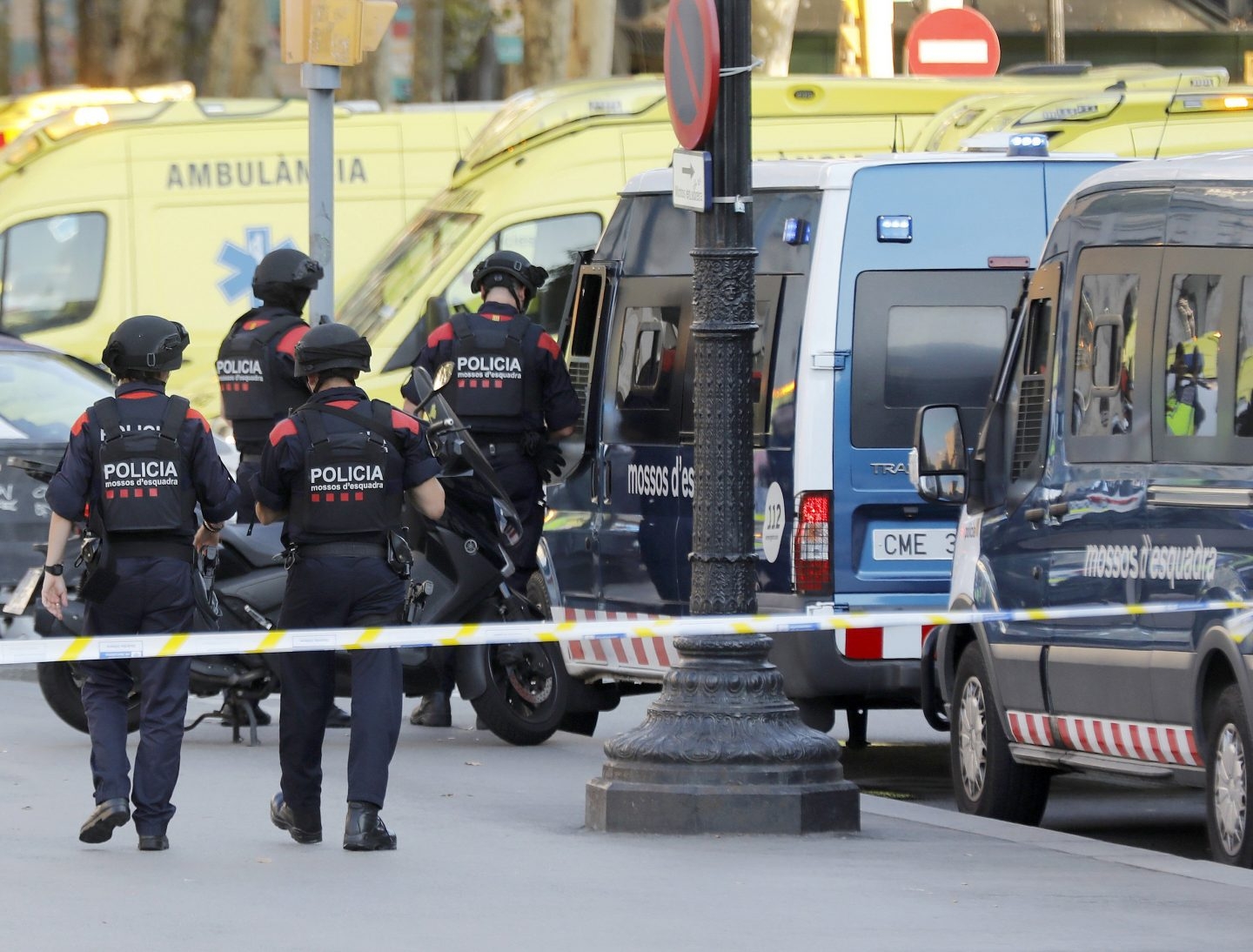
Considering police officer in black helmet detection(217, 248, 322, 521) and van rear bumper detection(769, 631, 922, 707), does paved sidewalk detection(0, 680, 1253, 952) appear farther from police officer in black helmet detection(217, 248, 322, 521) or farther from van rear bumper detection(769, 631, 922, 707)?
police officer in black helmet detection(217, 248, 322, 521)

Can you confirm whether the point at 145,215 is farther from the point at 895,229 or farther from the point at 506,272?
the point at 895,229

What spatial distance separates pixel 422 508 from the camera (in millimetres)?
7980

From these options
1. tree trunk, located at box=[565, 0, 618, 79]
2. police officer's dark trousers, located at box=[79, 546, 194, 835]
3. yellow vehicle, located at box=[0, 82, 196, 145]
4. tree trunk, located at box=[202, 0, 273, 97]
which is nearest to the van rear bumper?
police officer's dark trousers, located at box=[79, 546, 194, 835]

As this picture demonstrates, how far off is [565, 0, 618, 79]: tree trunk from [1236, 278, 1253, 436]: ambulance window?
21.5 metres

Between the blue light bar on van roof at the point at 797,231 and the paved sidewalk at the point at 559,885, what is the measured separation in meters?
2.17

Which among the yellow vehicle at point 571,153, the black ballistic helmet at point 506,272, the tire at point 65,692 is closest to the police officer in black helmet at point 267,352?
the black ballistic helmet at point 506,272

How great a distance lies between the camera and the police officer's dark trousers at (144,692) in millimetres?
7762

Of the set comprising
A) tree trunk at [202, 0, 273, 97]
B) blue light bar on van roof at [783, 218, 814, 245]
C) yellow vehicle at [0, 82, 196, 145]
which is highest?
tree trunk at [202, 0, 273, 97]

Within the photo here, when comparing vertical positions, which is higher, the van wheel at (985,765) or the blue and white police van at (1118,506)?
the blue and white police van at (1118,506)

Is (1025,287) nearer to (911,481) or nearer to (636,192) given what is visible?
(911,481)

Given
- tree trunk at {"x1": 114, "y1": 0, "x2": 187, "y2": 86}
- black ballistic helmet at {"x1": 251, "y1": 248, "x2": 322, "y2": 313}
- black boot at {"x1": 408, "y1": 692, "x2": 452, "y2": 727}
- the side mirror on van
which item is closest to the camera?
the side mirror on van

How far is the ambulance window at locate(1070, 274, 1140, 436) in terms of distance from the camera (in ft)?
27.0

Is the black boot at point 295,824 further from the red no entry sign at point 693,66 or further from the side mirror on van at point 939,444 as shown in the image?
the side mirror on van at point 939,444

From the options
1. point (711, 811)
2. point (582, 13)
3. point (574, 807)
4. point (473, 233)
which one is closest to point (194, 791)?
point (574, 807)
